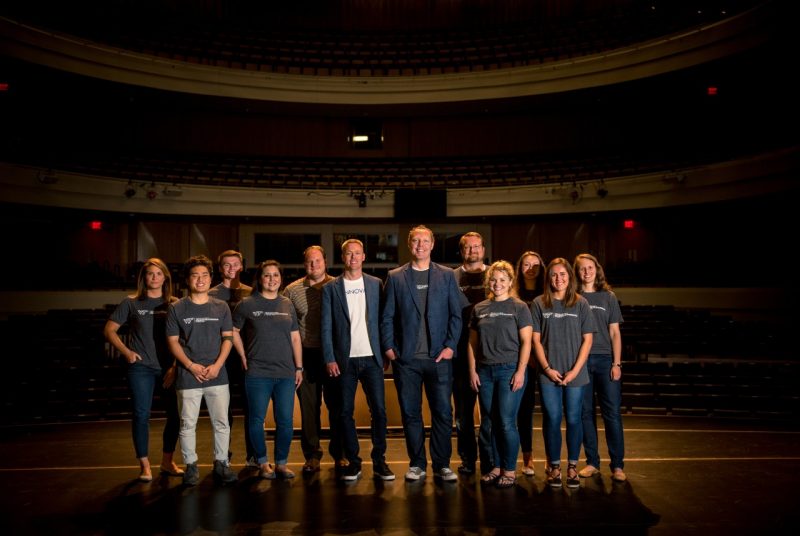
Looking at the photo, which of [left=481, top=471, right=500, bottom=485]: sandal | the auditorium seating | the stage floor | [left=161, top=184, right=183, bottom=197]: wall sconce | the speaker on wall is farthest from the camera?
the auditorium seating

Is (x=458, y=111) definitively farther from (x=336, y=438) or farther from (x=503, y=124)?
(x=336, y=438)

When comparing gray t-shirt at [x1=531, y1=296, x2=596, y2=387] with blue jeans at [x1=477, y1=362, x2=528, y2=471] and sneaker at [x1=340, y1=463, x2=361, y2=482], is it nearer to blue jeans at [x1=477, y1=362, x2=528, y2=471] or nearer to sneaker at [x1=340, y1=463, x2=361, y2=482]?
blue jeans at [x1=477, y1=362, x2=528, y2=471]

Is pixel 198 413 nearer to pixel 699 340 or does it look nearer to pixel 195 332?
pixel 195 332

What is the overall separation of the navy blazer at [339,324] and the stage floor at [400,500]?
90 cm

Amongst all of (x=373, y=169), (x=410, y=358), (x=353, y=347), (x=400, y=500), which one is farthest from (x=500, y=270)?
(x=373, y=169)

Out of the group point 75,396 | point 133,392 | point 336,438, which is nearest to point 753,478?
point 336,438

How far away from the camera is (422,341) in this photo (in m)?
4.25

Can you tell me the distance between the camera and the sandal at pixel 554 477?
4.15 metres

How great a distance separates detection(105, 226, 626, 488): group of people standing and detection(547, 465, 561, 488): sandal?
0.04 ft

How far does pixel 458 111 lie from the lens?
17.4 m

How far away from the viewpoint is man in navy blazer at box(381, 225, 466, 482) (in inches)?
166

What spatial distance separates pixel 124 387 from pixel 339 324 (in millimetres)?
4582

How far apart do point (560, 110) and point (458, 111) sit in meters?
2.98

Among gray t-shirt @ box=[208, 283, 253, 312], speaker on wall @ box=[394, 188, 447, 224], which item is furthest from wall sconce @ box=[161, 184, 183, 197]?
gray t-shirt @ box=[208, 283, 253, 312]
